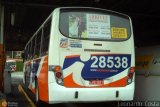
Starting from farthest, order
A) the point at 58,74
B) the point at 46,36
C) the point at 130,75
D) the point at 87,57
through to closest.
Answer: the point at 46,36
the point at 130,75
the point at 87,57
the point at 58,74

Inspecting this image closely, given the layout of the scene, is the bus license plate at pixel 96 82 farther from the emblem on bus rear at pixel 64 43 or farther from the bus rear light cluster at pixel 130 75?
the emblem on bus rear at pixel 64 43

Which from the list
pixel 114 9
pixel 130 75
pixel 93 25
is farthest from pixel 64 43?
pixel 114 9

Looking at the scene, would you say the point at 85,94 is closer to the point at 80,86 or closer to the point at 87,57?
the point at 80,86

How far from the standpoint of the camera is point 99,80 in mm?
9977

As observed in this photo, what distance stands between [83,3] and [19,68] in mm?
48096

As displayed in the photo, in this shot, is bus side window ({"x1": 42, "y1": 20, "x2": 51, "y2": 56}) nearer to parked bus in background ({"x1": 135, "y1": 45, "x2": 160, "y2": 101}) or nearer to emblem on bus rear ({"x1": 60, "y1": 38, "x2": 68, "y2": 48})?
emblem on bus rear ({"x1": 60, "y1": 38, "x2": 68, "y2": 48})

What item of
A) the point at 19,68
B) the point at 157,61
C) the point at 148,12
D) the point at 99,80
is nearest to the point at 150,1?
the point at 148,12

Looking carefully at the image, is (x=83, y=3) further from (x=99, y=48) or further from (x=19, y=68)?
(x=19, y=68)

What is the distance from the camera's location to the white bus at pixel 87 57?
9.62m

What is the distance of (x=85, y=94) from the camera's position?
31.7 ft

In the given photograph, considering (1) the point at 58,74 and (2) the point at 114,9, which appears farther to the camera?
(2) the point at 114,9

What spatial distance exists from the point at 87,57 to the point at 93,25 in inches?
35.4

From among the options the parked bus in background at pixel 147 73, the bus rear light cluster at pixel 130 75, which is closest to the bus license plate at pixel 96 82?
the bus rear light cluster at pixel 130 75

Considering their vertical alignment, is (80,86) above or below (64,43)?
below
